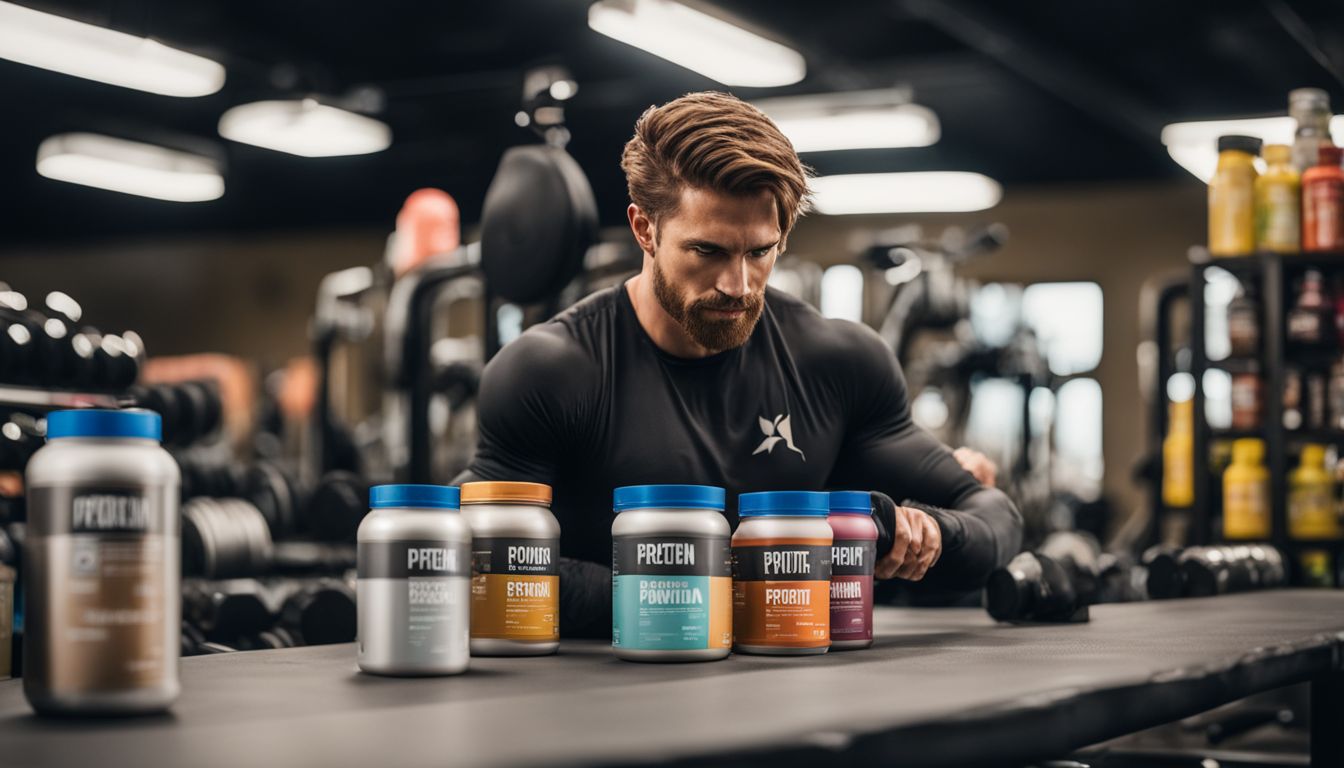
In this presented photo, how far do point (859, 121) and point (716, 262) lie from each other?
4.77 meters

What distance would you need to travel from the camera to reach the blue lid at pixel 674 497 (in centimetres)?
126

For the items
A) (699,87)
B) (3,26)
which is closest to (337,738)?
(3,26)

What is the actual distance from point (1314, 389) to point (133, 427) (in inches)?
133

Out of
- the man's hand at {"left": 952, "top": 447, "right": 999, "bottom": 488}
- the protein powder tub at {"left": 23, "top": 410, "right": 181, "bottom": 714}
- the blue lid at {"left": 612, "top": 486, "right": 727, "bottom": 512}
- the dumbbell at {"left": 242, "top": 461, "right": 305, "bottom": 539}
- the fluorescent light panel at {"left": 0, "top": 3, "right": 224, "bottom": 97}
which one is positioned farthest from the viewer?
the dumbbell at {"left": 242, "top": 461, "right": 305, "bottom": 539}

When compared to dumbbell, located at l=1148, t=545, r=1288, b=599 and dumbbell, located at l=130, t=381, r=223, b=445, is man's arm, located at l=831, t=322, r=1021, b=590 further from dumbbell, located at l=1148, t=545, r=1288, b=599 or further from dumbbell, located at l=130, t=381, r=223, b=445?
dumbbell, located at l=130, t=381, r=223, b=445

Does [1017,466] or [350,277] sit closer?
[350,277]

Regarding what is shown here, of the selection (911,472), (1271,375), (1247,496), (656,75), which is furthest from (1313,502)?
(656,75)

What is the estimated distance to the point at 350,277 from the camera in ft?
22.5

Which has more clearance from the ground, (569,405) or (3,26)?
(3,26)

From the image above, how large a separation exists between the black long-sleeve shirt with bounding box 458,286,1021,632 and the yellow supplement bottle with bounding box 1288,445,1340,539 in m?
1.89

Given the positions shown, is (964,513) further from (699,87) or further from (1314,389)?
(699,87)

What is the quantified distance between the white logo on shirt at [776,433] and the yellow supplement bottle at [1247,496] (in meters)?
2.07

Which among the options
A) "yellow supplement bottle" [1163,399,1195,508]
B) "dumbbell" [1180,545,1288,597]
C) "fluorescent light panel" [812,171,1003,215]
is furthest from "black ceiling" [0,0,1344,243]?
"dumbbell" [1180,545,1288,597]

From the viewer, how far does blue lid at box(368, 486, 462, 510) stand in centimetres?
117
